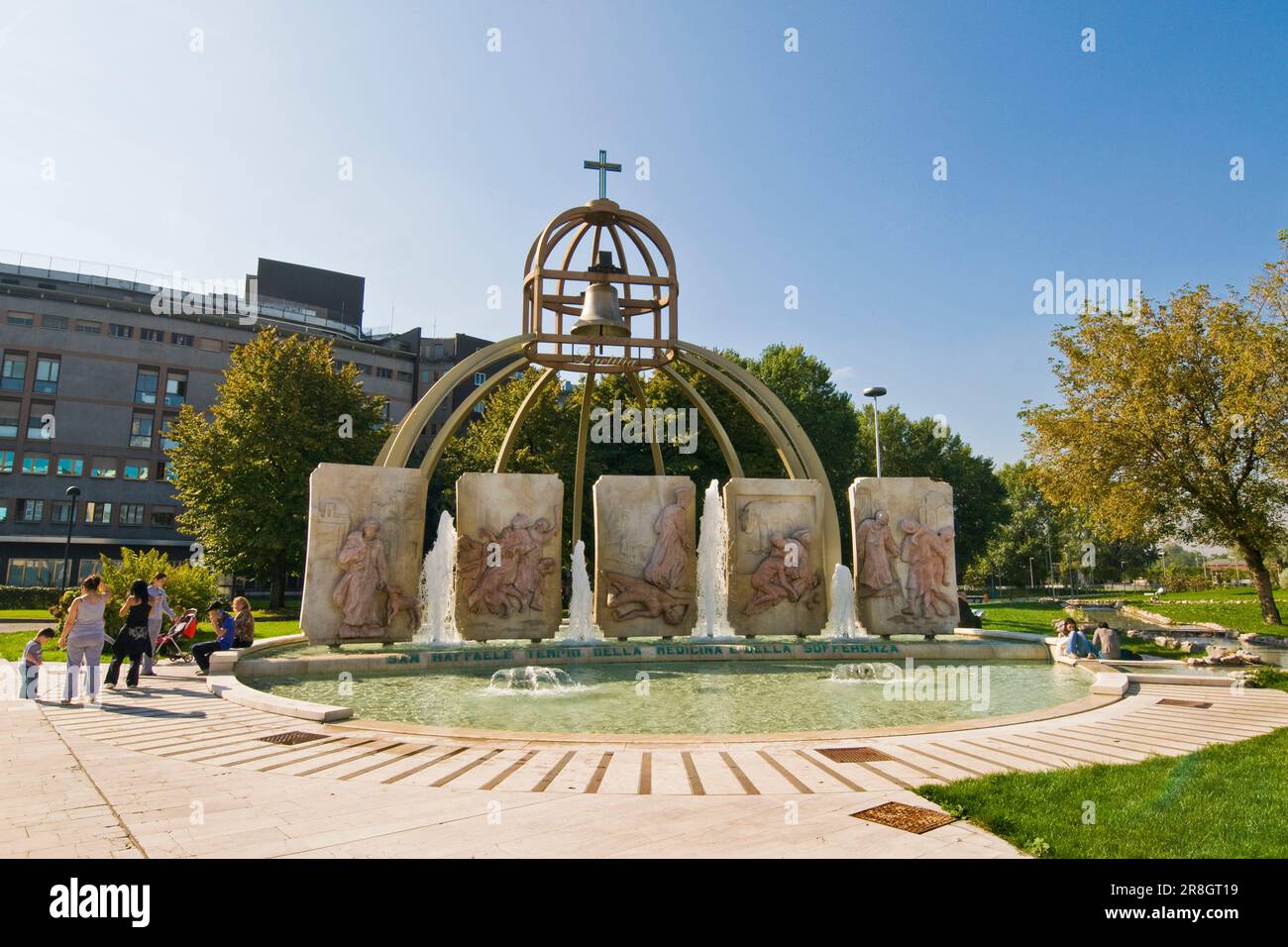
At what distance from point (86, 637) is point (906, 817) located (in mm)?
11253

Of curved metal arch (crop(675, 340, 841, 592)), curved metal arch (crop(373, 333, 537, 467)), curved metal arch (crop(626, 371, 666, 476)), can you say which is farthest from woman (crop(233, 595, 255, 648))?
curved metal arch (crop(675, 340, 841, 592))

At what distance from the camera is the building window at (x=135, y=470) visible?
4938 centimetres

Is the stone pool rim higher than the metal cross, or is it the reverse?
the metal cross

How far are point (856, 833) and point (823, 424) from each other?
113ft

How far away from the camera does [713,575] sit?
20.9 meters

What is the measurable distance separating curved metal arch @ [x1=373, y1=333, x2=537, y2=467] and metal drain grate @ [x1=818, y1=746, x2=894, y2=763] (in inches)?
508

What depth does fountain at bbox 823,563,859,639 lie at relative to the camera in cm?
2002

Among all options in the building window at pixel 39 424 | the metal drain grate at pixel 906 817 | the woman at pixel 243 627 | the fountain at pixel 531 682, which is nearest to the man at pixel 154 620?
the woman at pixel 243 627

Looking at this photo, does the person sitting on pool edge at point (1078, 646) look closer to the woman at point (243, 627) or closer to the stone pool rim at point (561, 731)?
the stone pool rim at point (561, 731)

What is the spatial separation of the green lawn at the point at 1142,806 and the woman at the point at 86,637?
11.3 m

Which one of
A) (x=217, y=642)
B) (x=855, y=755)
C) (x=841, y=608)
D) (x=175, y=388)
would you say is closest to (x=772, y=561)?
(x=841, y=608)

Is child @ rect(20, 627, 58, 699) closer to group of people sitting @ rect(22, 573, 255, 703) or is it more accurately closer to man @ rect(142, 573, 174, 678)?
group of people sitting @ rect(22, 573, 255, 703)

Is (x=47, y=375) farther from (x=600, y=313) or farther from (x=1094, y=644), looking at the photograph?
(x=1094, y=644)
